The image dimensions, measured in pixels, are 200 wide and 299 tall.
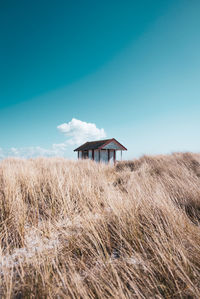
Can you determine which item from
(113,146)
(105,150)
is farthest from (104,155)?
(113,146)

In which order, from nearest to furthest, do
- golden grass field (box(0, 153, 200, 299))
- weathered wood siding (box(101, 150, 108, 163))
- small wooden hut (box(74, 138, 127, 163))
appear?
golden grass field (box(0, 153, 200, 299)) < small wooden hut (box(74, 138, 127, 163)) < weathered wood siding (box(101, 150, 108, 163))

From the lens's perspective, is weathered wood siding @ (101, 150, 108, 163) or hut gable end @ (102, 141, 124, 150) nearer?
hut gable end @ (102, 141, 124, 150)

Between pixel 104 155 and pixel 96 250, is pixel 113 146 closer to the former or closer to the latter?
pixel 104 155

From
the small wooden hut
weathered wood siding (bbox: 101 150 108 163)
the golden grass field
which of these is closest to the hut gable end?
the small wooden hut

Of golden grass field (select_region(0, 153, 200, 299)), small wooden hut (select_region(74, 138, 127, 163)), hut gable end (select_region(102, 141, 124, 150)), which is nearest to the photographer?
golden grass field (select_region(0, 153, 200, 299))

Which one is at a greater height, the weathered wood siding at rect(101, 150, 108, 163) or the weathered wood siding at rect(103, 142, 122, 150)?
the weathered wood siding at rect(103, 142, 122, 150)

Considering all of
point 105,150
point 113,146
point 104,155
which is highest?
point 113,146

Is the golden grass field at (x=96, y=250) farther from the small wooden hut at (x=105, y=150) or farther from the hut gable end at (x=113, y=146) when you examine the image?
the hut gable end at (x=113, y=146)

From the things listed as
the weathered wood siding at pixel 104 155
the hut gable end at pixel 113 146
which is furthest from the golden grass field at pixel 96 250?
the weathered wood siding at pixel 104 155

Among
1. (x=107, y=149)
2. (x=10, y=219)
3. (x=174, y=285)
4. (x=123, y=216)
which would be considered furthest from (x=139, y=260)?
(x=107, y=149)

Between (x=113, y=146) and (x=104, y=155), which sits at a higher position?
(x=113, y=146)

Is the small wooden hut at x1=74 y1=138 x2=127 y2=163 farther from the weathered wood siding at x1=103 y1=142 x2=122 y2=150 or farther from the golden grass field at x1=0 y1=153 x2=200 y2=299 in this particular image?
the golden grass field at x1=0 y1=153 x2=200 y2=299

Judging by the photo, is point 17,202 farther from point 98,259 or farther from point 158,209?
point 158,209

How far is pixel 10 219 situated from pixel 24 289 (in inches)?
42.0
